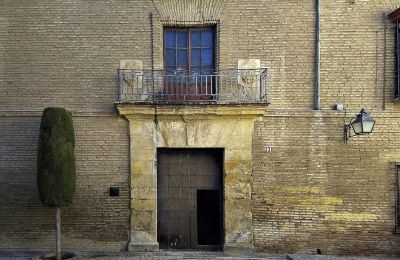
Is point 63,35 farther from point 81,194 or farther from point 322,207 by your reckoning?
point 322,207

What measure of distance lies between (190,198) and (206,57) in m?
3.21

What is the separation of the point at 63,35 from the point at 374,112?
278 inches

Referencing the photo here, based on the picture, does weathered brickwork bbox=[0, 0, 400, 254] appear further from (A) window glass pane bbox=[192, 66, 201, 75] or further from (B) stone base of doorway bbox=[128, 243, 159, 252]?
(A) window glass pane bbox=[192, 66, 201, 75]

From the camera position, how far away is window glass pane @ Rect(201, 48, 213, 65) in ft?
34.7

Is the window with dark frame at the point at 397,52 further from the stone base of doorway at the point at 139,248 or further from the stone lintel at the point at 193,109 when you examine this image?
the stone base of doorway at the point at 139,248

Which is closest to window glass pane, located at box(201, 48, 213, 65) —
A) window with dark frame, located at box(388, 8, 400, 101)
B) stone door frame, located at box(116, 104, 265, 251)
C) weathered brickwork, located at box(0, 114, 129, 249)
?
stone door frame, located at box(116, 104, 265, 251)

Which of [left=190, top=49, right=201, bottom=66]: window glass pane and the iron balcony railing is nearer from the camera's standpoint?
the iron balcony railing

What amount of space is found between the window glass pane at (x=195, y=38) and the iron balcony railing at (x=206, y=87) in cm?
78

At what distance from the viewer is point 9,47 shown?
10.4 meters

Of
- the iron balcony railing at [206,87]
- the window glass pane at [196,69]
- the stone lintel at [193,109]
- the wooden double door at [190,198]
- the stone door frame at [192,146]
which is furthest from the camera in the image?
the window glass pane at [196,69]

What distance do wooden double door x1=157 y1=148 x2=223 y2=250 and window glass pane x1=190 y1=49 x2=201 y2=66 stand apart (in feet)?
6.53

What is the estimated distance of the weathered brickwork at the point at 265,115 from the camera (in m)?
10.1

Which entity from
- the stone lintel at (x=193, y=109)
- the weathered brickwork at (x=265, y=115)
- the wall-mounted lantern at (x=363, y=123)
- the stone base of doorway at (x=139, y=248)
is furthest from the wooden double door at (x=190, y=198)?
the wall-mounted lantern at (x=363, y=123)

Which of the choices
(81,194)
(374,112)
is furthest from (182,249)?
(374,112)
